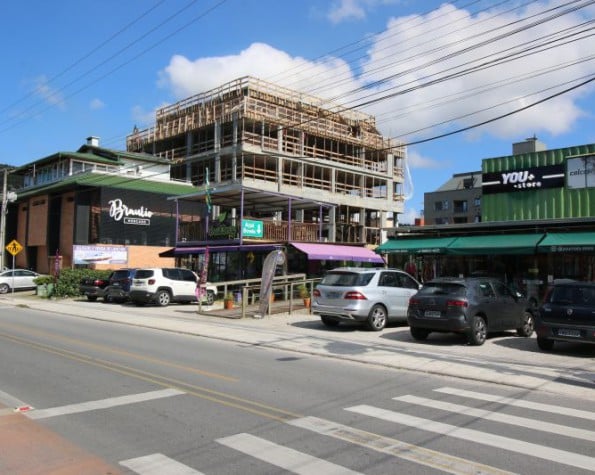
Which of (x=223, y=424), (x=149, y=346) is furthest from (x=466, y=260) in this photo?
(x=223, y=424)

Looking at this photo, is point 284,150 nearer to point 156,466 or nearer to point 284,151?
point 284,151

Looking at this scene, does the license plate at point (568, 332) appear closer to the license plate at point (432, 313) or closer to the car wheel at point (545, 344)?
the car wheel at point (545, 344)

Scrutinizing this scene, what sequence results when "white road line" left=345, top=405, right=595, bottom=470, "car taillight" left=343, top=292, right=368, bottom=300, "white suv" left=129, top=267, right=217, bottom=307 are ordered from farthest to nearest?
1. "white suv" left=129, top=267, right=217, bottom=307
2. "car taillight" left=343, top=292, right=368, bottom=300
3. "white road line" left=345, top=405, right=595, bottom=470

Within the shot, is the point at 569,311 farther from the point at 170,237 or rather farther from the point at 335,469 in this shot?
the point at 170,237

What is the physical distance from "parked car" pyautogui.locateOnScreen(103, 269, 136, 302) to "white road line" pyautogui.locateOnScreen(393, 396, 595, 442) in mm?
21162

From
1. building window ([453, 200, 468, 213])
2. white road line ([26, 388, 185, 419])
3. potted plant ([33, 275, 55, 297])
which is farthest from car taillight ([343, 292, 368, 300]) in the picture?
building window ([453, 200, 468, 213])

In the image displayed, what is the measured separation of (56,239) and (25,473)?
4137 centimetres

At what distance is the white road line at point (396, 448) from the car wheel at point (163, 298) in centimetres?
1978

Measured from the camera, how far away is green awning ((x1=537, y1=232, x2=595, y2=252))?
19.9 m

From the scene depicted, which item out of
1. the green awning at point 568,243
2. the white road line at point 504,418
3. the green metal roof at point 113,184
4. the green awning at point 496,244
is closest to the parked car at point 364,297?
the green awning at point 496,244

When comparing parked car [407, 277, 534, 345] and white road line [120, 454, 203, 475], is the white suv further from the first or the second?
white road line [120, 454, 203, 475]

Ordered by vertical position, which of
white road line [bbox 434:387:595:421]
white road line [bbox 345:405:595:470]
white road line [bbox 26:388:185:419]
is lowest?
white road line [bbox 434:387:595:421]

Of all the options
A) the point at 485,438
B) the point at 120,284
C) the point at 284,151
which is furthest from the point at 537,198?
the point at 284,151

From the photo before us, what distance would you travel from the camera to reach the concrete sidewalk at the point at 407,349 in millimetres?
9930
